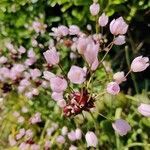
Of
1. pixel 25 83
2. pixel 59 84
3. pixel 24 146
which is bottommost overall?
pixel 24 146

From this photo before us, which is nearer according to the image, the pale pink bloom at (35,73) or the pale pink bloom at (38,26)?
the pale pink bloom at (35,73)

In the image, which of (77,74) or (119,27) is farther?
(119,27)

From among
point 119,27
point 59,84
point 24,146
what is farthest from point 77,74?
point 24,146

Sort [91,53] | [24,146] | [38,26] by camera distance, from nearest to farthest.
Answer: [91,53] → [24,146] → [38,26]

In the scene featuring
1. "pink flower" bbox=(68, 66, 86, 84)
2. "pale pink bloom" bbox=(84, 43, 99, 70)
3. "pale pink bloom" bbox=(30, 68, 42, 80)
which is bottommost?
"pale pink bloom" bbox=(30, 68, 42, 80)

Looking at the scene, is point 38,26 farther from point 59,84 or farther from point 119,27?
point 59,84

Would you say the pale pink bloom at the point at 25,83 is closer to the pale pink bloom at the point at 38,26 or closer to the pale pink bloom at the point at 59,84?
the pale pink bloom at the point at 38,26

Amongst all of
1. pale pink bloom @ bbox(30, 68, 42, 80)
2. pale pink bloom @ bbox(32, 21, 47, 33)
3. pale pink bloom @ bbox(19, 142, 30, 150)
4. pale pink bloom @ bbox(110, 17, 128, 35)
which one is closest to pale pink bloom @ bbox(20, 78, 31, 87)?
pale pink bloom @ bbox(30, 68, 42, 80)

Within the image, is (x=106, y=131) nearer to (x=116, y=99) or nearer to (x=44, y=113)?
(x=116, y=99)

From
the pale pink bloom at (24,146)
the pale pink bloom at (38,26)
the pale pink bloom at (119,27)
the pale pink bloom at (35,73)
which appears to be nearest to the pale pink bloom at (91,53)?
the pale pink bloom at (119,27)

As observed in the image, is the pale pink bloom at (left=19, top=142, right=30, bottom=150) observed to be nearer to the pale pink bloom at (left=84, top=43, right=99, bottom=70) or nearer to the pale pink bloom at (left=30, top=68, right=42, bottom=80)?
the pale pink bloom at (left=30, top=68, right=42, bottom=80)

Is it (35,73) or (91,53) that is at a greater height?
(91,53)
